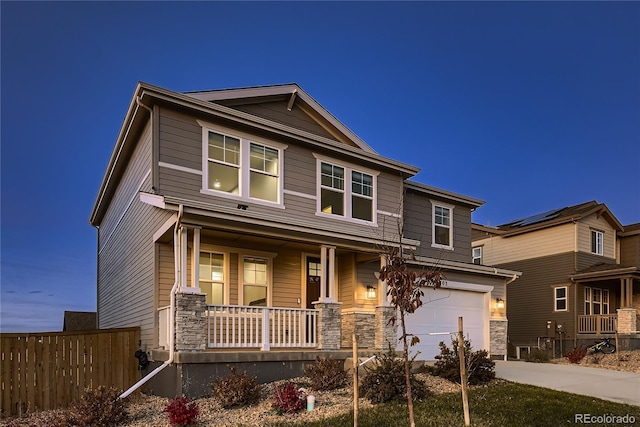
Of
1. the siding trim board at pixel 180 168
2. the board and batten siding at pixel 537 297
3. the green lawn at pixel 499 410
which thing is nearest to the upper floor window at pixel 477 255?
the board and batten siding at pixel 537 297

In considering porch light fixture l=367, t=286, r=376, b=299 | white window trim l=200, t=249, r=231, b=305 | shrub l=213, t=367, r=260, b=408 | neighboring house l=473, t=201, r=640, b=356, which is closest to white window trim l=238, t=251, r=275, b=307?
white window trim l=200, t=249, r=231, b=305

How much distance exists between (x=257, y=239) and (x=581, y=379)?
29.1 ft

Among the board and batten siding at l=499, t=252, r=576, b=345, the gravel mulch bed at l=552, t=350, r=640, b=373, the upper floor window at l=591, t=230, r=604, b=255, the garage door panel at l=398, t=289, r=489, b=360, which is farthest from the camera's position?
the upper floor window at l=591, t=230, r=604, b=255

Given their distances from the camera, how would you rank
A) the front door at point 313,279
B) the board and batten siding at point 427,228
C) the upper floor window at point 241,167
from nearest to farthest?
the upper floor window at point 241,167 < the front door at point 313,279 < the board and batten siding at point 427,228

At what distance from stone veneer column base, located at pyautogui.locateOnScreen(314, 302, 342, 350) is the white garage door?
10.5ft

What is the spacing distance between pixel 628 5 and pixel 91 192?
68.8 metres

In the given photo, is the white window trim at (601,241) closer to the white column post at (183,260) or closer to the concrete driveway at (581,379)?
the concrete driveway at (581,379)

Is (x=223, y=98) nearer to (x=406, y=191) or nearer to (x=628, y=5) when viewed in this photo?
(x=406, y=191)

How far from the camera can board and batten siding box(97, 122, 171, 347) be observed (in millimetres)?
11672

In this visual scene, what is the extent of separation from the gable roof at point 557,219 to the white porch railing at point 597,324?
4291 mm

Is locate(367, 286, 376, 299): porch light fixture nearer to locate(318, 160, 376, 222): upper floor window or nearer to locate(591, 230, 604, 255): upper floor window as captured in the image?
locate(318, 160, 376, 222): upper floor window

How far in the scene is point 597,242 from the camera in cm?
2328

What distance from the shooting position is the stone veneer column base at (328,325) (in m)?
11.6

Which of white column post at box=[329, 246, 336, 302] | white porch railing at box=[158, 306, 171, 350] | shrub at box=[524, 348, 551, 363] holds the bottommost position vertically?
shrub at box=[524, 348, 551, 363]
